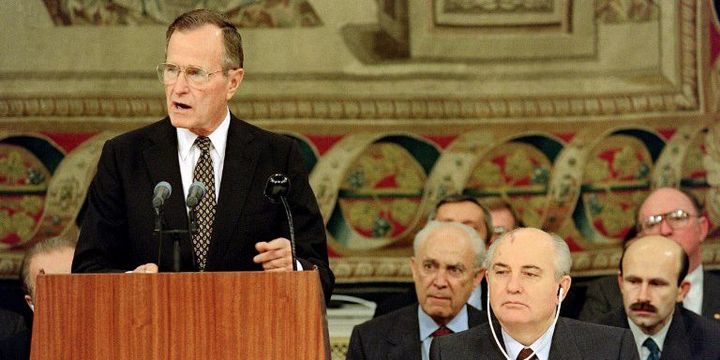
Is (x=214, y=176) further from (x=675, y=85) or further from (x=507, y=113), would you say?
(x=675, y=85)

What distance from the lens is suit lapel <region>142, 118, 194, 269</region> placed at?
12.9ft

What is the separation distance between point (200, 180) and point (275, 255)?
47 centimetres

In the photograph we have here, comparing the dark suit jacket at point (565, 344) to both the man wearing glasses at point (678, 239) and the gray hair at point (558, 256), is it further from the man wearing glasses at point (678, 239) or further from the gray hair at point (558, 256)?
the man wearing glasses at point (678, 239)

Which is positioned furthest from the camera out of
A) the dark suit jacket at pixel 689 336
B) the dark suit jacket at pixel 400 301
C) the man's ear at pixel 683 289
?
the dark suit jacket at pixel 400 301

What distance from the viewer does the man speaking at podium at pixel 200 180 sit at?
3.91 m

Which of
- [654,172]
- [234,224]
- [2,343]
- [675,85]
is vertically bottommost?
[2,343]

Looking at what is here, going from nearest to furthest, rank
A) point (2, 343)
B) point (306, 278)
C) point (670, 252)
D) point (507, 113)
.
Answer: point (306, 278) < point (2, 343) < point (670, 252) < point (507, 113)

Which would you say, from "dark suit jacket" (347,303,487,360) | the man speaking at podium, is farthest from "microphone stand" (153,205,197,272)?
"dark suit jacket" (347,303,487,360)

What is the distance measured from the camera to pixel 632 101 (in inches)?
274

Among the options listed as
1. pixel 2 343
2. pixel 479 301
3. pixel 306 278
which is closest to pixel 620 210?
pixel 479 301

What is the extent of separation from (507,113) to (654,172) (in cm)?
80

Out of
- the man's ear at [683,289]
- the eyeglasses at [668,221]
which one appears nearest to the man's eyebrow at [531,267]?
the man's ear at [683,289]

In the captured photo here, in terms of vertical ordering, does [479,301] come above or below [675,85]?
below

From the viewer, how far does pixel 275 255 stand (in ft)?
11.9
